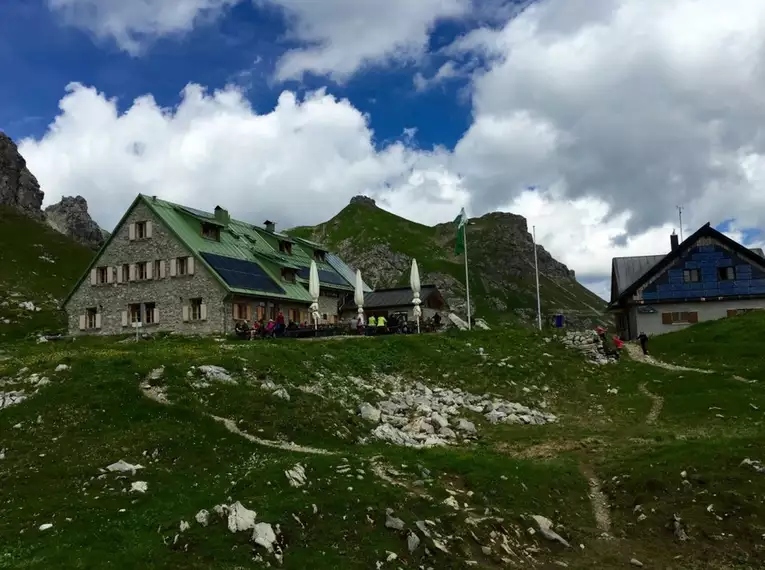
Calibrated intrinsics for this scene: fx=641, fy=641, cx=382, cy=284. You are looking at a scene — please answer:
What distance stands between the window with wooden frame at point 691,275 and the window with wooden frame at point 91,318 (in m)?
60.1

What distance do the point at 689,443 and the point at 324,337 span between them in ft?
105

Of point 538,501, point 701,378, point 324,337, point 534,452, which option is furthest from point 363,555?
point 324,337

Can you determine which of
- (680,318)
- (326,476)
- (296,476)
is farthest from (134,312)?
(680,318)

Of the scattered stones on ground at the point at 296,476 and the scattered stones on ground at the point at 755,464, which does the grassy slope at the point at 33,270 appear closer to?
the scattered stones on ground at the point at 296,476

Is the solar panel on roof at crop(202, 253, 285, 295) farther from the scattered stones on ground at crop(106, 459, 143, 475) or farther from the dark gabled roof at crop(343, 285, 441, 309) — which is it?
the scattered stones on ground at crop(106, 459, 143, 475)

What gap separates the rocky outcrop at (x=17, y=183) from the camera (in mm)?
182875

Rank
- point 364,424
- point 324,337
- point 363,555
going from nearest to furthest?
point 363,555 < point 364,424 < point 324,337

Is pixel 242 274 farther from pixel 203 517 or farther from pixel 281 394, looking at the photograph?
pixel 203 517

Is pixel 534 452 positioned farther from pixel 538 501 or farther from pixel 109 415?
pixel 109 415

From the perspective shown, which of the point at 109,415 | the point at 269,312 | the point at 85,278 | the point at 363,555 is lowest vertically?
the point at 363,555

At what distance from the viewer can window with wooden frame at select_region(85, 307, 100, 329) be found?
214 ft

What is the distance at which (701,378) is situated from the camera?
40.2 meters

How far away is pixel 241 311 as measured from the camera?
61.7 m

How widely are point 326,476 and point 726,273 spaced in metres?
58.0
